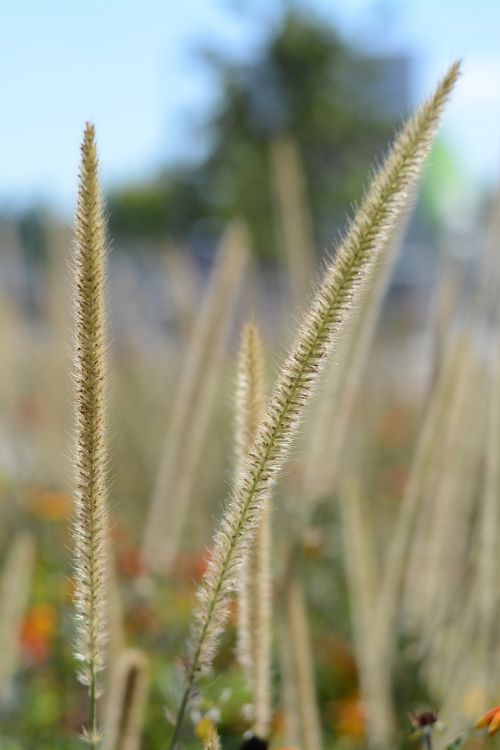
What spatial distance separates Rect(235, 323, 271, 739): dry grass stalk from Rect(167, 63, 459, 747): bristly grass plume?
0.17 meters

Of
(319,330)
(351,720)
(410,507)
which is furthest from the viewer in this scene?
(351,720)

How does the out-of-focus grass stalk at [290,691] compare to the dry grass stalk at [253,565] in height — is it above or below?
below

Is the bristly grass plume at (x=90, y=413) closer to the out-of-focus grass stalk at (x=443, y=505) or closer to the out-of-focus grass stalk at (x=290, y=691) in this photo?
the out-of-focus grass stalk at (x=290, y=691)

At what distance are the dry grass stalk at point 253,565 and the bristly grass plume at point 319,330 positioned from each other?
173 millimetres

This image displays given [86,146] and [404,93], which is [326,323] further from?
[404,93]

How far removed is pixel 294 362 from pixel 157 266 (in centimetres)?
657

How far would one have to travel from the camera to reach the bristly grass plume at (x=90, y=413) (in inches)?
33.7

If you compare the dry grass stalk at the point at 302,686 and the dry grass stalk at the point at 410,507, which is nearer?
the dry grass stalk at the point at 302,686

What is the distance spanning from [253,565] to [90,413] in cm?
38

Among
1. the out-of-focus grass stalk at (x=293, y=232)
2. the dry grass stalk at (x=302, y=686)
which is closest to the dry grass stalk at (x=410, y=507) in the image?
the dry grass stalk at (x=302, y=686)

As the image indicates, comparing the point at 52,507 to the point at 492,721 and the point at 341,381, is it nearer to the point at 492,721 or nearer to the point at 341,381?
the point at 341,381

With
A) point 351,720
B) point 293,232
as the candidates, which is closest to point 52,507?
point 293,232

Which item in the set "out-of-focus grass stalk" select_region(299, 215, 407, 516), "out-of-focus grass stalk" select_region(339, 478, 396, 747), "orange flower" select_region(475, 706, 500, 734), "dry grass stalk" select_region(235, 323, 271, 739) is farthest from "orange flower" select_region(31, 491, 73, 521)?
"orange flower" select_region(475, 706, 500, 734)

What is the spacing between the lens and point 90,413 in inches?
35.3
